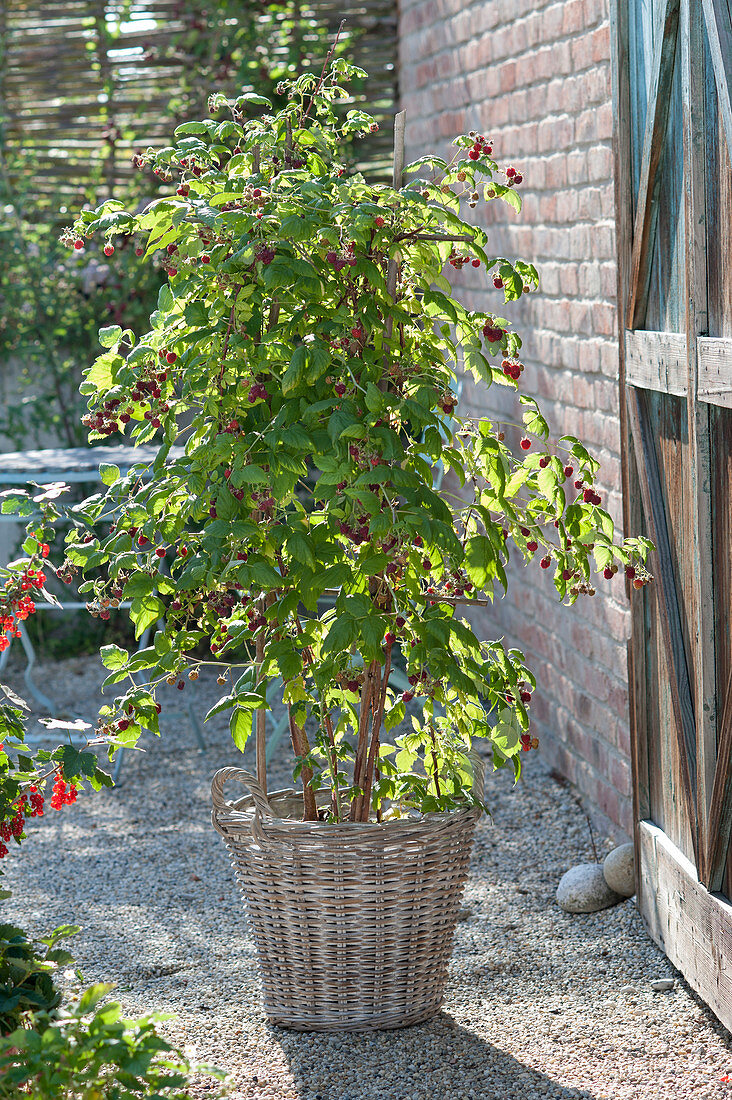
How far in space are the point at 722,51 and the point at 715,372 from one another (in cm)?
54

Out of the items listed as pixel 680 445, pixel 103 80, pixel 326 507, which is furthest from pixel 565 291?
pixel 103 80

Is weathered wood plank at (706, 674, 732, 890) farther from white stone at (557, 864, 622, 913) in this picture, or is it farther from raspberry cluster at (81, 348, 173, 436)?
raspberry cluster at (81, 348, 173, 436)

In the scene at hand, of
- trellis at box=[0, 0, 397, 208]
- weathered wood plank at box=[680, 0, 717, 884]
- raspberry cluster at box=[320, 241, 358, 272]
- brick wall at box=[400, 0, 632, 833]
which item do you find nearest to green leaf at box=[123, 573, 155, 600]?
raspberry cluster at box=[320, 241, 358, 272]

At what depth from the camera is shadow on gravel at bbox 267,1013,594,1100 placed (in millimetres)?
2029

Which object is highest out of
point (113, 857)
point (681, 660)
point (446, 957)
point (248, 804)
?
point (681, 660)

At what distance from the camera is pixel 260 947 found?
223 centimetres

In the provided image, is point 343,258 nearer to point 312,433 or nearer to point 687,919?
point 312,433

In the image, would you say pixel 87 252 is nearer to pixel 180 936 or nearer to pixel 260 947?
pixel 180 936

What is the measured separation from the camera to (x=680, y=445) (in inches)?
91.5

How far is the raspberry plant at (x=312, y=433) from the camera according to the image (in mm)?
1854

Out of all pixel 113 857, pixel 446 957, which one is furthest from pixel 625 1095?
pixel 113 857

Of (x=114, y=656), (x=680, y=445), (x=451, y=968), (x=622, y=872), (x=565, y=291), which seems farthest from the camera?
(x=565, y=291)

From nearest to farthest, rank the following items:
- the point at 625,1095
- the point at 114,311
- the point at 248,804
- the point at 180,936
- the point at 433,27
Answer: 1. the point at 625,1095
2. the point at 248,804
3. the point at 180,936
4. the point at 433,27
5. the point at 114,311

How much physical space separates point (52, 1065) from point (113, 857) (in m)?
1.86
